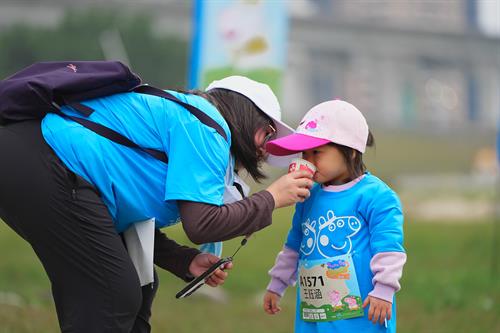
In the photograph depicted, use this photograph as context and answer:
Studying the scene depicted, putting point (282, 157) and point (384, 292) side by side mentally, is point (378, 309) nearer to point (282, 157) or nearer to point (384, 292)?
point (384, 292)

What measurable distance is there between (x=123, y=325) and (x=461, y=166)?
5494 cm

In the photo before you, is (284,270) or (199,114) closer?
(199,114)

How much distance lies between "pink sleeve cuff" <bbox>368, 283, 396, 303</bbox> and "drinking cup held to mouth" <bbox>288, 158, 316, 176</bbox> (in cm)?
48

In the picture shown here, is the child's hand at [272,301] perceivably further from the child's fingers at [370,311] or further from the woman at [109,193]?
the woman at [109,193]

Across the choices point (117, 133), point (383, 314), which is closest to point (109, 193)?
point (117, 133)

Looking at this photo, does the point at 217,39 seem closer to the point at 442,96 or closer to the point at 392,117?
the point at 392,117

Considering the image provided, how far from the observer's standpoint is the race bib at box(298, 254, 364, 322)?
11.2 ft

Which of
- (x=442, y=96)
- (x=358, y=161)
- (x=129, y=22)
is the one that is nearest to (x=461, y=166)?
(x=129, y=22)

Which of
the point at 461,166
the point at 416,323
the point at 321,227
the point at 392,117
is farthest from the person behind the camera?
the point at 392,117

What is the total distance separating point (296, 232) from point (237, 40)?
4107 mm

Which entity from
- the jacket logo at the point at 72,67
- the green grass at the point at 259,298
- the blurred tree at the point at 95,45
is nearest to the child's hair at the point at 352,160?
the jacket logo at the point at 72,67

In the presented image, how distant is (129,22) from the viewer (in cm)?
6397

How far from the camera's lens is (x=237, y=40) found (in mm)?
7578

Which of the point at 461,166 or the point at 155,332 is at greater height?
the point at 155,332
